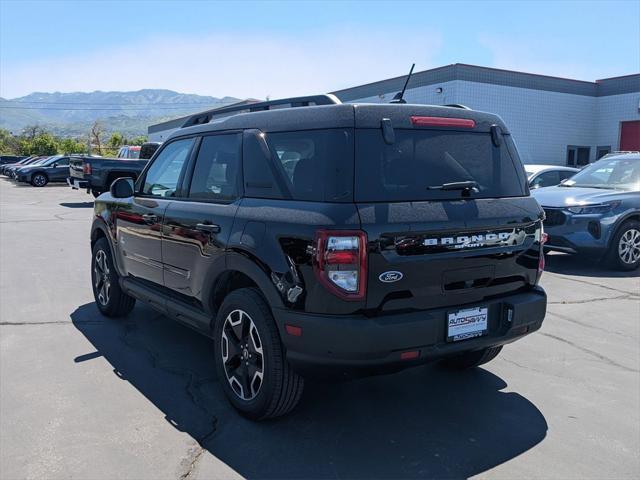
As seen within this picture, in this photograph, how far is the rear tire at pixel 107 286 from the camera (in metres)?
5.70

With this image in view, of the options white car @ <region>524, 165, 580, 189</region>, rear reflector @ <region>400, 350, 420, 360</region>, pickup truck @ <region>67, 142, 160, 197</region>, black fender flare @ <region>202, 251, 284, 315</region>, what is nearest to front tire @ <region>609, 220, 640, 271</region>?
white car @ <region>524, 165, 580, 189</region>

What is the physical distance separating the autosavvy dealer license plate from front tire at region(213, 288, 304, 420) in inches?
37.9

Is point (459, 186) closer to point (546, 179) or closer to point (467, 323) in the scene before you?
point (467, 323)

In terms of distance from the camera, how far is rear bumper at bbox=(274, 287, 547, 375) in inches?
117

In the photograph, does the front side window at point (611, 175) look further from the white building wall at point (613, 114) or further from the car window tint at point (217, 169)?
the white building wall at point (613, 114)

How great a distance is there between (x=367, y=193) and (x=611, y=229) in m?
6.68

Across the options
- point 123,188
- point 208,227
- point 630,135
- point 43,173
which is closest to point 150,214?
point 123,188

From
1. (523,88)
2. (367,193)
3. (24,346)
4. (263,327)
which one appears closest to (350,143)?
(367,193)

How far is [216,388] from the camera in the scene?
411 cm

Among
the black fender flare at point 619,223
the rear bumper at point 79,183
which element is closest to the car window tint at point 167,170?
the black fender flare at point 619,223

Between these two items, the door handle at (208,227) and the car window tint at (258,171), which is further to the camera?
the door handle at (208,227)

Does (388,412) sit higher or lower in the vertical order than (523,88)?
lower

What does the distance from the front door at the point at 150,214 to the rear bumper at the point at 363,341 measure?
186 cm

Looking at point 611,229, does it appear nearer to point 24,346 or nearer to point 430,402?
point 430,402
